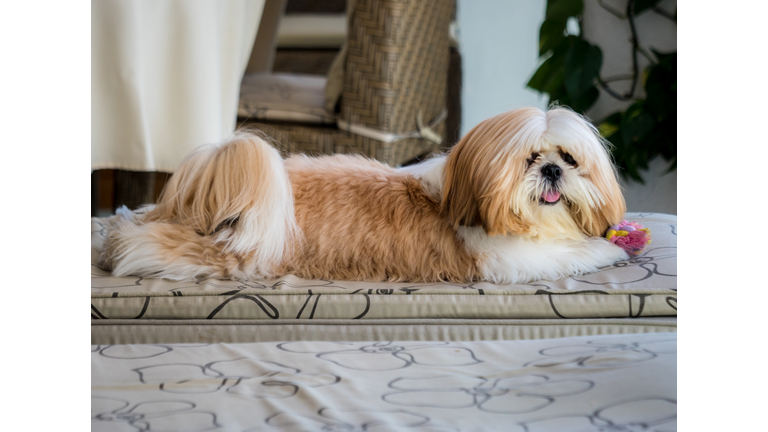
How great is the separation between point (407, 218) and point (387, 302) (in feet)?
0.66

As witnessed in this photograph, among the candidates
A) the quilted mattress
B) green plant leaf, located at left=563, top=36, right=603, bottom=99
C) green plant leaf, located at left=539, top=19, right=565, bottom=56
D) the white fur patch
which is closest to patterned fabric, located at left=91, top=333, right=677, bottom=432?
the quilted mattress

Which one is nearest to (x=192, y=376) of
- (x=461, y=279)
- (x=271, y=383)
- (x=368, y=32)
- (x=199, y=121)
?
(x=271, y=383)

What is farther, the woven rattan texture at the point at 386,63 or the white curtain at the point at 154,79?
the woven rattan texture at the point at 386,63

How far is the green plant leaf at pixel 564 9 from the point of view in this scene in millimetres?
2197

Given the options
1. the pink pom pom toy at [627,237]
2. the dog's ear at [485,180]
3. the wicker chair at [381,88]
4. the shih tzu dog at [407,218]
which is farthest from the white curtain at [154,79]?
the pink pom pom toy at [627,237]

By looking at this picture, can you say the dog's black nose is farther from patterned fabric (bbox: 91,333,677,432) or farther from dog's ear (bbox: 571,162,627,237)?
patterned fabric (bbox: 91,333,677,432)

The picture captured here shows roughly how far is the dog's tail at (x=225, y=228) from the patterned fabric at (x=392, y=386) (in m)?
0.29

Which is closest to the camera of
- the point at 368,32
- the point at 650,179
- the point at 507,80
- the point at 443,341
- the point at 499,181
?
the point at 443,341

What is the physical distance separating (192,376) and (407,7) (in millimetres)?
1645

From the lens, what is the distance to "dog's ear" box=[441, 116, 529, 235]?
102cm

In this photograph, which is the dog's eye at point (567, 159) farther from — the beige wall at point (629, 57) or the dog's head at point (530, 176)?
the beige wall at point (629, 57)

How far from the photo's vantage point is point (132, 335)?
0.94 meters

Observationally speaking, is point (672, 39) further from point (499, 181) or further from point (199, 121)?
point (199, 121)

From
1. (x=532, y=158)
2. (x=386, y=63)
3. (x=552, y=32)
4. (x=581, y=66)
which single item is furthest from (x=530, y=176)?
(x=552, y=32)
